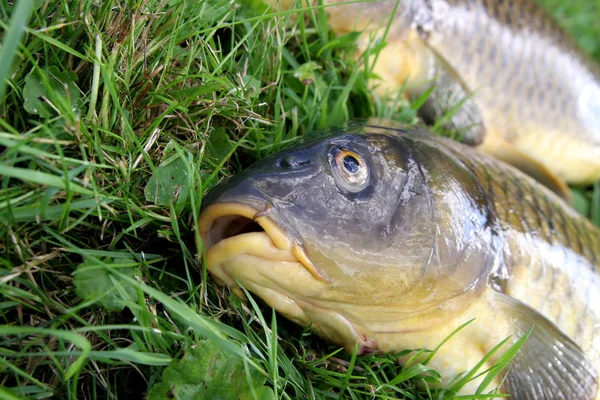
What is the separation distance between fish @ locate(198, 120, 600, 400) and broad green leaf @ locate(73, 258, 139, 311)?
27cm

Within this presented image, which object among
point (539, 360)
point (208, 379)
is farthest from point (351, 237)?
point (539, 360)

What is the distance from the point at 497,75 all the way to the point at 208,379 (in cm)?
281

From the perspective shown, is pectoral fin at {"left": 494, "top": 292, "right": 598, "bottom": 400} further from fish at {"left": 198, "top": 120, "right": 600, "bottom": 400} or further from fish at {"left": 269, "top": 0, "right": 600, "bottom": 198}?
fish at {"left": 269, "top": 0, "right": 600, "bottom": 198}

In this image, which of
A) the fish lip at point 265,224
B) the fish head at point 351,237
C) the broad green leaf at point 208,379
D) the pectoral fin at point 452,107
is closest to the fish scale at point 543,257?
the fish head at point 351,237

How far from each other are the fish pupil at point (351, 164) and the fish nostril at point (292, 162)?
13cm

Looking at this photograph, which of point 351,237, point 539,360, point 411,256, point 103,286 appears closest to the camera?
point 103,286

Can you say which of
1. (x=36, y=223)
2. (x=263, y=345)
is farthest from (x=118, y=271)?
(x=263, y=345)

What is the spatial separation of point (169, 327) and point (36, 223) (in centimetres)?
51

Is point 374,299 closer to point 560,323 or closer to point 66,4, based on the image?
point 560,323

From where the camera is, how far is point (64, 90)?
1911mm

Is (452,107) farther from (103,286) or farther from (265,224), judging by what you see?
(103,286)

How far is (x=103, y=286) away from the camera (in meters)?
1.77

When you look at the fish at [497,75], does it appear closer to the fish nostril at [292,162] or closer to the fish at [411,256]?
the fish at [411,256]

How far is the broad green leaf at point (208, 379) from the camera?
1.77 metres
